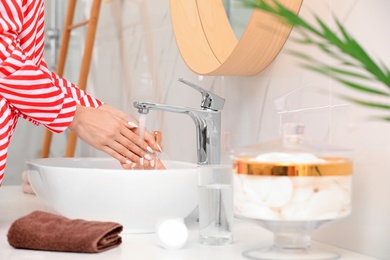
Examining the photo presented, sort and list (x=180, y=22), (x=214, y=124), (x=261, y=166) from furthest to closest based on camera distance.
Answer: (x=180, y=22), (x=214, y=124), (x=261, y=166)

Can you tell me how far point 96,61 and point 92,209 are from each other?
5.40 feet

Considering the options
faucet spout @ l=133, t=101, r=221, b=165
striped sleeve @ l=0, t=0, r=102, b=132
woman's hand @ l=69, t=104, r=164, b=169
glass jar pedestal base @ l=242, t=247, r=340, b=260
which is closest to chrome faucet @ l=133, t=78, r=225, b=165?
faucet spout @ l=133, t=101, r=221, b=165

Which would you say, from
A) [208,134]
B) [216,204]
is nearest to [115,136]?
[208,134]

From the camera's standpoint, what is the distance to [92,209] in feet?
4.45

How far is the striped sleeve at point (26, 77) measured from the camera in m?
1.44

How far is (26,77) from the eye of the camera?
1.45 meters

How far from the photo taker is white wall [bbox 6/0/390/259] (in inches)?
44.2

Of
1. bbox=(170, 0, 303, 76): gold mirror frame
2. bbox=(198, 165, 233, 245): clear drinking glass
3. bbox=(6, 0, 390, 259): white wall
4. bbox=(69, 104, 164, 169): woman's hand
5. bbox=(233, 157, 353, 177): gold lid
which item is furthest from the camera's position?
bbox=(69, 104, 164, 169): woman's hand

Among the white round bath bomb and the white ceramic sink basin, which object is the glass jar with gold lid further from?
the white ceramic sink basin

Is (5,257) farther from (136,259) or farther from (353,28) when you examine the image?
(353,28)

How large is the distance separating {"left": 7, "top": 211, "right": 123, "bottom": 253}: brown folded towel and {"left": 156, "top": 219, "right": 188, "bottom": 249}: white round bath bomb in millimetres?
80

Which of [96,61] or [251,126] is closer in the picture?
[251,126]

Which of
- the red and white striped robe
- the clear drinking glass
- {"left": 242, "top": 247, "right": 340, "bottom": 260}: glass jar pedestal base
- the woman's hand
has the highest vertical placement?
the red and white striped robe

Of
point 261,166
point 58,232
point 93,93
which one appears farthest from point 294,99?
point 93,93
